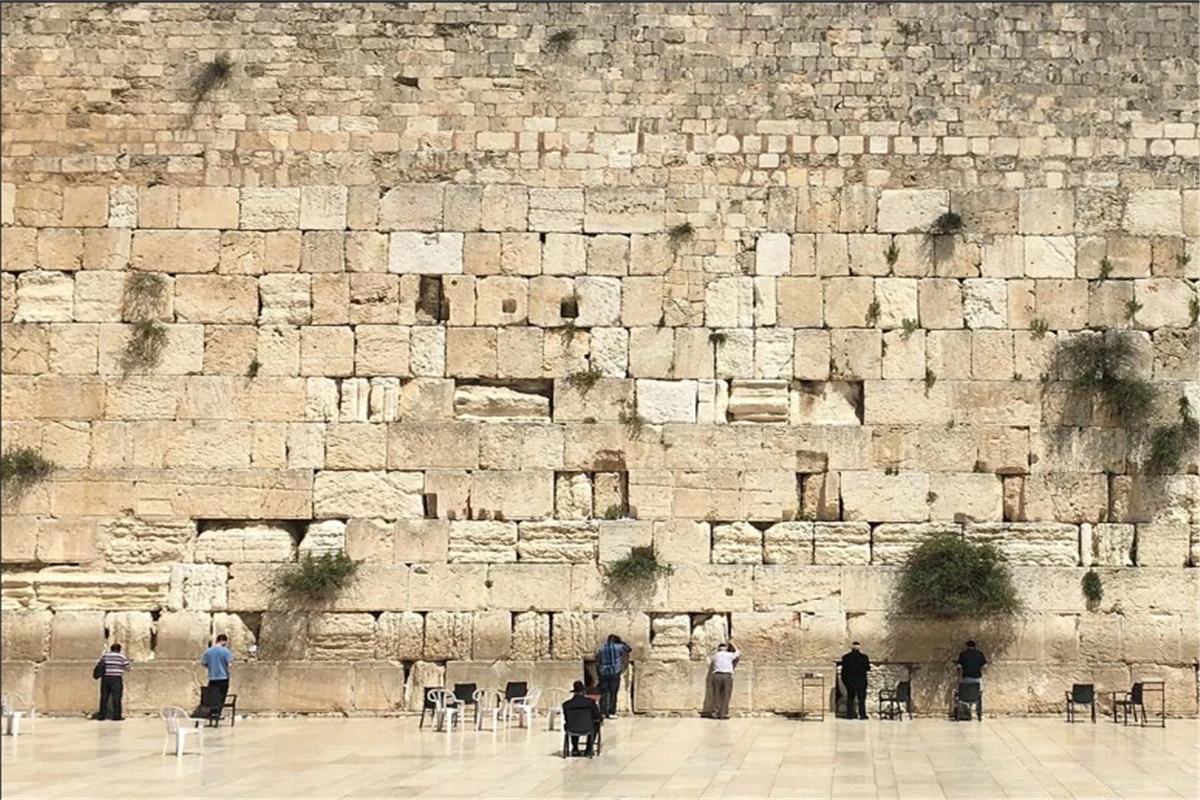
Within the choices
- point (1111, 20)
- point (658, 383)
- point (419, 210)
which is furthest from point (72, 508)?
point (1111, 20)

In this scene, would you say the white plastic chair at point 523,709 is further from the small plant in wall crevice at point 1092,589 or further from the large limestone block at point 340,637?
the small plant in wall crevice at point 1092,589

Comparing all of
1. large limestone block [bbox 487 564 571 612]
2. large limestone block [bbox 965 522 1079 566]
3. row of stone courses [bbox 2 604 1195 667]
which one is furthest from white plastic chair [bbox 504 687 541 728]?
large limestone block [bbox 965 522 1079 566]

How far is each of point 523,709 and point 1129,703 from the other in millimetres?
5261

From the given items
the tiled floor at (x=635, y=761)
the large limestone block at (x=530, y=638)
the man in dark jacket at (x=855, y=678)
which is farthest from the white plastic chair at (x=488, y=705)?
the man in dark jacket at (x=855, y=678)

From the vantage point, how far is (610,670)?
13836 millimetres

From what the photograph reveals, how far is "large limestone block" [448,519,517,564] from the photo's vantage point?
14398 mm

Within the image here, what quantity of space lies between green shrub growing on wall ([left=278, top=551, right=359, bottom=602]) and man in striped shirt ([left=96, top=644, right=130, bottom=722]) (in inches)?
61.2

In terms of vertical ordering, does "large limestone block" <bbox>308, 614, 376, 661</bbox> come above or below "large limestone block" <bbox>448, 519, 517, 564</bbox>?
below

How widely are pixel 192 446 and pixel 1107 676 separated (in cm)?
870

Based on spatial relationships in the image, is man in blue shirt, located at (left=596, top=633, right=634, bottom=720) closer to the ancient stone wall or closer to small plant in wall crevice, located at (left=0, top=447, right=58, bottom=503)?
the ancient stone wall

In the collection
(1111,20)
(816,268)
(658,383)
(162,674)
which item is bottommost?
(162,674)

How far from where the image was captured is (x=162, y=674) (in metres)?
14.1

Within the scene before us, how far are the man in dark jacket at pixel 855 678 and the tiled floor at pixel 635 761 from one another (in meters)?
0.24

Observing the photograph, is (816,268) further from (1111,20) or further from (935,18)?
(1111,20)
